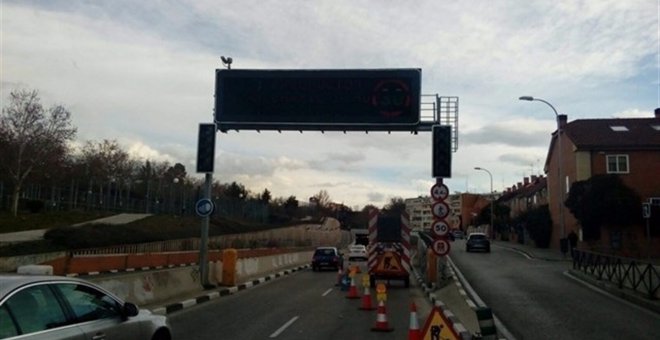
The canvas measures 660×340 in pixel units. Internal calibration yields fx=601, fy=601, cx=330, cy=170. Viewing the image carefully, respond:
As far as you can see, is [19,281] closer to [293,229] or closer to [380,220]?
[380,220]

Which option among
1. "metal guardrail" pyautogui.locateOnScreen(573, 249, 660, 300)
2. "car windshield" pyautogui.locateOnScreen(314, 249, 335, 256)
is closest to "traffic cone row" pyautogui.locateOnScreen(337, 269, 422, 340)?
"metal guardrail" pyautogui.locateOnScreen(573, 249, 660, 300)

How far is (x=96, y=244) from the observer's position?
3362cm

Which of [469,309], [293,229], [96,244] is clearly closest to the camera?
[469,309]

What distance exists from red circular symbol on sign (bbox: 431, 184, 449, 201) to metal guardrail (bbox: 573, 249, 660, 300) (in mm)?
5960

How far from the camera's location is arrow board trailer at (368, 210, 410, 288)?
22.6 metres

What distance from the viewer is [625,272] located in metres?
18.8

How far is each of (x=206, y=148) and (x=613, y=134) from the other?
121ft

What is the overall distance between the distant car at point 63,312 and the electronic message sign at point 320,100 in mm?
14664

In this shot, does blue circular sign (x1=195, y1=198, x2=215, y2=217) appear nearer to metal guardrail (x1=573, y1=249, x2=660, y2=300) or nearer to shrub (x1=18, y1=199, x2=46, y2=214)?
metal guardrail (x1=573, y1=249, x2=660, y2=300)

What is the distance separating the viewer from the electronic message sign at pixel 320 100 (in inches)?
819

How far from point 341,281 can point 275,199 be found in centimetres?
12453

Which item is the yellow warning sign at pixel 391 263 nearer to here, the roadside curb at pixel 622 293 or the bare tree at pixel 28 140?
the roadside curb at pixel 622 293

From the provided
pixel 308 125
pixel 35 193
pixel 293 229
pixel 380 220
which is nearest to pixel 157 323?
pixel 308 125

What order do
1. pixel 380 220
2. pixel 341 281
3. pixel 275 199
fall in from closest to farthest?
1. pixel 341 281
2. pixel 380 220
3. pixel 275 199
